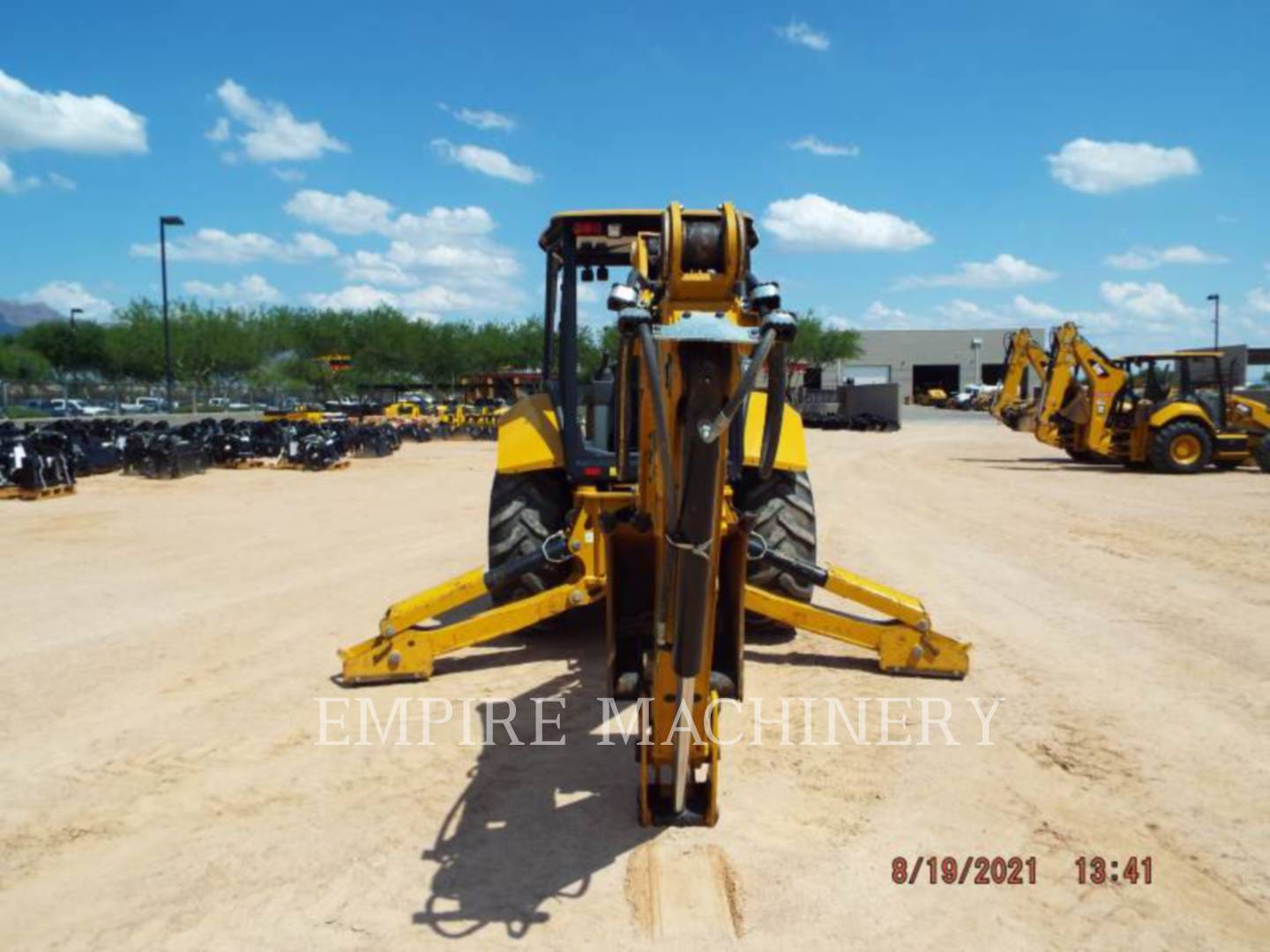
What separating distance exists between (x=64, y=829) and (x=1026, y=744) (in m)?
4.17

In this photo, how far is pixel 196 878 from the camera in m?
3.46

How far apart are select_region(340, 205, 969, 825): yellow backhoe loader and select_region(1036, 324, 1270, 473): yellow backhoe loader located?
46.8 feet

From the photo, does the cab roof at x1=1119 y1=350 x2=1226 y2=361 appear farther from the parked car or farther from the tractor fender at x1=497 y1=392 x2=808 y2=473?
the parked car

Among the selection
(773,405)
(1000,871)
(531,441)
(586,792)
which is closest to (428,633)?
(531,441)

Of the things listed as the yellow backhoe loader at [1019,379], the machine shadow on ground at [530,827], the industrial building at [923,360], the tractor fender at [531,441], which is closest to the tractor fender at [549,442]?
the tractor fender at [531,441]

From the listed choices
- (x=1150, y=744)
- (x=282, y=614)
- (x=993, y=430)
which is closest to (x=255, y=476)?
(x=282, y=614)

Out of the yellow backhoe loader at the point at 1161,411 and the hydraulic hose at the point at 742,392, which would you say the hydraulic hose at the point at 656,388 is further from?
the yellow backhoe loader at the point at 1161,411

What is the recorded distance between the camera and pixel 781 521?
6.08 m

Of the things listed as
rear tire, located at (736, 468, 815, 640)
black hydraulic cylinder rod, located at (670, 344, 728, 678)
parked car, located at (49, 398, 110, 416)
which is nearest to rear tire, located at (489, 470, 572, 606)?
rear tire, located at (736, 468, 815, 640)

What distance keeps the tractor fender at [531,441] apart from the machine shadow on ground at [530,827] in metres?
1.52

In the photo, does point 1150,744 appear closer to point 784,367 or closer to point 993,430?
point 784,367

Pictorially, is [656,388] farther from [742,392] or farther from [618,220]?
[618,220]

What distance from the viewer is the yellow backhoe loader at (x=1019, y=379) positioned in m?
21.4

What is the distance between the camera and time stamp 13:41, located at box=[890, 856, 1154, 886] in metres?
3.44
